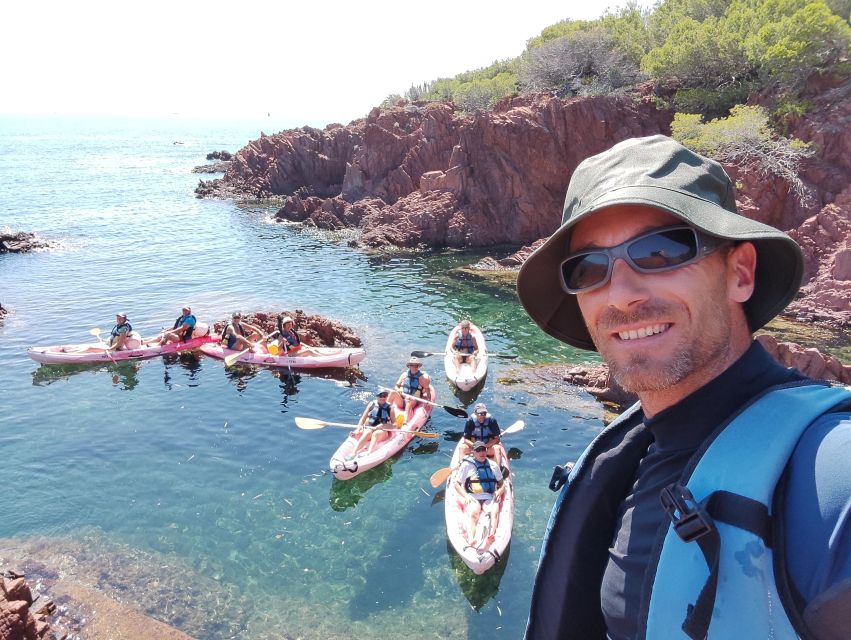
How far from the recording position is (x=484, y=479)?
451 inches

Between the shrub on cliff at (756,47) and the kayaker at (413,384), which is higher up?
the shrub on cliff at (756,47)

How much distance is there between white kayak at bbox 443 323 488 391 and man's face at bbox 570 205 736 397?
15195 mm

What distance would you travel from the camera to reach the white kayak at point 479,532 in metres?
9.68

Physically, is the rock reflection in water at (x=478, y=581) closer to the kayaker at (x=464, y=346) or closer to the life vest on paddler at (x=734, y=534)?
the kayaker at (x=464, y=346)

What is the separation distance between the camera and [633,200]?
1.76m

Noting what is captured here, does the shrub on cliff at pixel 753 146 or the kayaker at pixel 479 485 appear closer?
the kayaker at pixel 479 485

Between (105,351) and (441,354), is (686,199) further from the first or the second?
(105,351)

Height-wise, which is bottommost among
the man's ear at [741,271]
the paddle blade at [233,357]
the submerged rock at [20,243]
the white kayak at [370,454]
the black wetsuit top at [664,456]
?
the white kayak at [370,454]

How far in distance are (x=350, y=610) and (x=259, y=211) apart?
44.5 m

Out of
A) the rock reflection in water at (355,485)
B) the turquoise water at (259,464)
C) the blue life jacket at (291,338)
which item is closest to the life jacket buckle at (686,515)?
the turquoise water at (259,464)

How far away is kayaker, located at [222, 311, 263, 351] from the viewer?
20.0 m

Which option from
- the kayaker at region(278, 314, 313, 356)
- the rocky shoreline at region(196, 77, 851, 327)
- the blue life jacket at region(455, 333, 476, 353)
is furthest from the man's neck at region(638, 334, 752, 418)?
the rocky shoreline at region(196, 77, 851, 327)

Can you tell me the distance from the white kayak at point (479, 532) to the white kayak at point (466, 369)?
548 centimetres

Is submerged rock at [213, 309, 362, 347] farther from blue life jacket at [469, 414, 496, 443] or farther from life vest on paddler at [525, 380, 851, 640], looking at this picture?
life vest on paddler at [525, 380, 851, 640]
